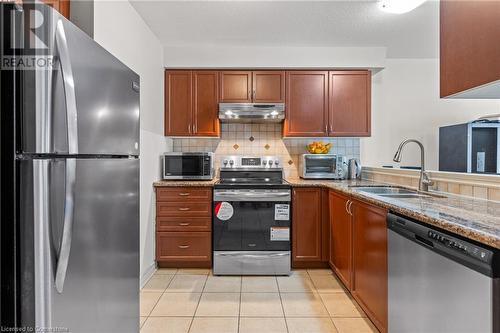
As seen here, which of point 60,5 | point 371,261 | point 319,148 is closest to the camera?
point 60,5

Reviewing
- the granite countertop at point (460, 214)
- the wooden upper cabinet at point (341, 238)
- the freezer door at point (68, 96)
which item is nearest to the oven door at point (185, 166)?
the wooden upper cabinet at point (341, 238)

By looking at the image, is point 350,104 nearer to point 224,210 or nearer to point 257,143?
point 257,143

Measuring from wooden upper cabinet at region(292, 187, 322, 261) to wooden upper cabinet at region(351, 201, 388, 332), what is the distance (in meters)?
→ 0.80

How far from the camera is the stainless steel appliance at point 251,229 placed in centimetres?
306

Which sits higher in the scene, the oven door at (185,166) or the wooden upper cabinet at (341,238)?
the oven door at (185,166)

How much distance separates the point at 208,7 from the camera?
2.57 metres

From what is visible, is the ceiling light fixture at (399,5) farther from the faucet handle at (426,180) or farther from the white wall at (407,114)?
the white wall at (407,114)

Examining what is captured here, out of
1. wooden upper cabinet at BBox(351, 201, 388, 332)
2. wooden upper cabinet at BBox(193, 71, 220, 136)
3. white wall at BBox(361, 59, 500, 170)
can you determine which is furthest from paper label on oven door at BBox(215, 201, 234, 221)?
white wall at BBox(361, 59, 500, 170)

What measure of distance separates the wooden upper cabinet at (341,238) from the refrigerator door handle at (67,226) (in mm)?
1990

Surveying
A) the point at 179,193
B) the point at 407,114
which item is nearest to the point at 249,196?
the point at 179,193

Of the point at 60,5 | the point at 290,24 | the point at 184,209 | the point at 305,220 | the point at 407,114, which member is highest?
the point at 290,24

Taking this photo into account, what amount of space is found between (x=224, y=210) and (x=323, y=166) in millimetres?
1272

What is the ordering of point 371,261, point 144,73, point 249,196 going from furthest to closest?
point 249,196
point 144,73
point 371,261

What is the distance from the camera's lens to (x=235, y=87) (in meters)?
3.48
